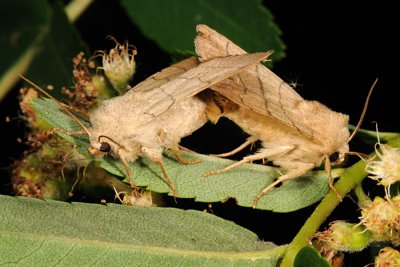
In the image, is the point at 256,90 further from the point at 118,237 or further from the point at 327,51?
the point at 327,51

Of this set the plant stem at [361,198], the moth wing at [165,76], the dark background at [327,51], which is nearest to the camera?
the plant stem at [361,198]

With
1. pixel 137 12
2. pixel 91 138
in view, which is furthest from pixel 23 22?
pixel 91 138

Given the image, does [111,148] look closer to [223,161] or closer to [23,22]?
[223,161]

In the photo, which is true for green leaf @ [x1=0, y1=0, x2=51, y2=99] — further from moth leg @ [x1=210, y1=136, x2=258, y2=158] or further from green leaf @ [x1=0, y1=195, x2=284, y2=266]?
green leaf @ [x1=0, y1=195, x2=284, y2=266]

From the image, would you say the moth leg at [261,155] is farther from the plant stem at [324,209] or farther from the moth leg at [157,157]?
the plant stem at [324,209]

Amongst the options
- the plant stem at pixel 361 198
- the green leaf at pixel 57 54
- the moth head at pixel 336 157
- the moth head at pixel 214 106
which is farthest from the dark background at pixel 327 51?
the plant stem at pixel 361 198

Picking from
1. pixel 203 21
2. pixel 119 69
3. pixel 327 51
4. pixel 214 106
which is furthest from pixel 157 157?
pixel 327 51
